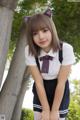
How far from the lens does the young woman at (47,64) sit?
3064 millimetres

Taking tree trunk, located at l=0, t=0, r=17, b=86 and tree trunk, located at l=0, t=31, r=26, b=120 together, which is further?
tree trunk, located at l=0, t=31, r=26, b=120

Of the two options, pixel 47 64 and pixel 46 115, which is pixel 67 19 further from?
pixel 46 115

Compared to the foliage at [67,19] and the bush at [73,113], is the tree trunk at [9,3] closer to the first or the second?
the foliage at [67,19]

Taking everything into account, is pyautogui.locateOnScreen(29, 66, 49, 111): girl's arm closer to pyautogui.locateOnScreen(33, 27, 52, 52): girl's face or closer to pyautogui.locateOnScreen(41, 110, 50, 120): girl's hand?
pyautogui.locateOnScreen(41, 110, 50, 120): girl's hand

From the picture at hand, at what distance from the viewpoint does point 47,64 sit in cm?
307

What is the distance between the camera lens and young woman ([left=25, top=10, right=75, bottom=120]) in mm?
3064

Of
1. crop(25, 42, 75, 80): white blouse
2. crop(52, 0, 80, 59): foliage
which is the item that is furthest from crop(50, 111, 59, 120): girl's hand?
crop(52, 0, 80, 59): foliage

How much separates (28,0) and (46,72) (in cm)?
450

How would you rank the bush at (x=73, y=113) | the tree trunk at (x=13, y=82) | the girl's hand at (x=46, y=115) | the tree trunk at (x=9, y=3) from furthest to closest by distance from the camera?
the bush at (x=73, y=113), the tree trunk at (x=13, y=82), the tree trunk at (x=9, y=3), the girl's hand at (x=46, y=115)

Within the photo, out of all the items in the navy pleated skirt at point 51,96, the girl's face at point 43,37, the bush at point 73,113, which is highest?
the girl's face at point 43,37

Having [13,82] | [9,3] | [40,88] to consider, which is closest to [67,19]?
[9,3]

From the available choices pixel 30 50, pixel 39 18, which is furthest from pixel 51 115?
pixel 39 18

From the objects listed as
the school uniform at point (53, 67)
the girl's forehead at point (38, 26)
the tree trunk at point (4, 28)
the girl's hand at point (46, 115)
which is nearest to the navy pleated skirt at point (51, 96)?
the school uniform at point (53, 67)

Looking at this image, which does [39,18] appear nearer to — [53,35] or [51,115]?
[53,35]
